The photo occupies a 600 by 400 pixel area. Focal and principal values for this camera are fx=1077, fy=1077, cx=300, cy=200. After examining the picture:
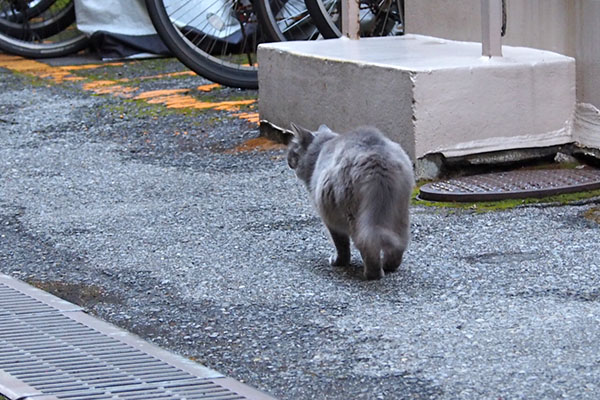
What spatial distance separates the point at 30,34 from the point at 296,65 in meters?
6.09

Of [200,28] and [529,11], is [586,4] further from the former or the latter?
[200,28]

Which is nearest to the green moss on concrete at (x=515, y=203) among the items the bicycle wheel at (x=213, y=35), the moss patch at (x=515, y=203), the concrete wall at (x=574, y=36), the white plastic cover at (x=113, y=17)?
the moss patch at (x=515, y=203)

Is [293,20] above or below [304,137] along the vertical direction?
below

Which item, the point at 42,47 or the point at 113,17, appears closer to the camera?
the point at 113,17

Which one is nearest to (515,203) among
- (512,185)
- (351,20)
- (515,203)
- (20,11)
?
(515,203)

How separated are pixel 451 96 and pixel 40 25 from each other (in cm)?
761

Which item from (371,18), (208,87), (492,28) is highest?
(492,28)

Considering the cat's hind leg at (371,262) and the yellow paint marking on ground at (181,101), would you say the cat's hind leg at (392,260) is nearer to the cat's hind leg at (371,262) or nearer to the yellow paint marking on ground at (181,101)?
the cat's hind leg at (371,262)

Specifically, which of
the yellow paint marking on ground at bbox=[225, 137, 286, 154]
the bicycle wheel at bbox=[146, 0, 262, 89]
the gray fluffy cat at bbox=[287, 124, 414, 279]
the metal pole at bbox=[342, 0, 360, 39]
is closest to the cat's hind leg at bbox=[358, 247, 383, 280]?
the gray fluffy cat at bbox=[287, 124, 414, 279]

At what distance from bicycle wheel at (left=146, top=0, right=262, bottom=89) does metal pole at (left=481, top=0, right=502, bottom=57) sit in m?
3.17

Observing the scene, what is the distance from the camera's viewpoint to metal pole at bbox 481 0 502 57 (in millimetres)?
6359

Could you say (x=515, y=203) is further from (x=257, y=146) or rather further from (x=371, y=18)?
(x=371, y=18)

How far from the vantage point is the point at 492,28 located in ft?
20.9

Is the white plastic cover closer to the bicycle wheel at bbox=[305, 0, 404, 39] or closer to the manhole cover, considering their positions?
the bicycle wheel at bbox=[305, 0, 404, 39]
